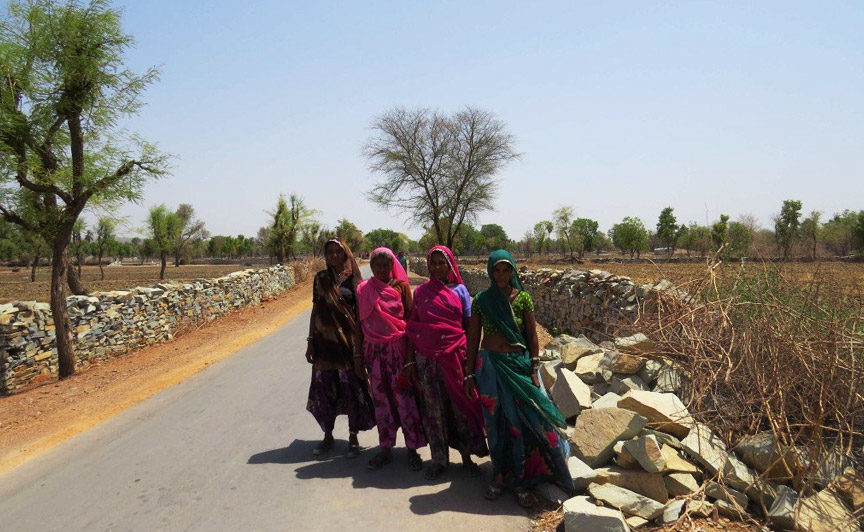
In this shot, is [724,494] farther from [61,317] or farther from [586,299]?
[61,317]

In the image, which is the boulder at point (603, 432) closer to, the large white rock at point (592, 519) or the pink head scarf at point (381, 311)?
the large white rock at point (592, 519)

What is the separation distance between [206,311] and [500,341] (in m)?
12.5

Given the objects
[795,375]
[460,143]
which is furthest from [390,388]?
[460,143]

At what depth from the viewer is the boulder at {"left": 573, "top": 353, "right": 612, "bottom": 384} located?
4918 millimetres

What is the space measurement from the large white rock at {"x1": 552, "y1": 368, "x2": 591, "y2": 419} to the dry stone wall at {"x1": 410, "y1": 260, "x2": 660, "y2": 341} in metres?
1.67

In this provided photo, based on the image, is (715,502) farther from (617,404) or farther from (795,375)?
(795,375)

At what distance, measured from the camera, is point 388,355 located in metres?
4.01

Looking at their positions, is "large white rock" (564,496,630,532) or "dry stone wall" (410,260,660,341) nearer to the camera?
"large white rock" (564,496,630,532)

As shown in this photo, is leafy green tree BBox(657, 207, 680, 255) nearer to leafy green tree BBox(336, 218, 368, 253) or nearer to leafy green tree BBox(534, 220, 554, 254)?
leafy green tree BBox(534, 220, 554, 254)

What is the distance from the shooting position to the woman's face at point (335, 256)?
4.37 metres

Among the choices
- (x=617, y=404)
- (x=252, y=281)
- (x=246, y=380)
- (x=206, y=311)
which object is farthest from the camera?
(x=252, y=281)

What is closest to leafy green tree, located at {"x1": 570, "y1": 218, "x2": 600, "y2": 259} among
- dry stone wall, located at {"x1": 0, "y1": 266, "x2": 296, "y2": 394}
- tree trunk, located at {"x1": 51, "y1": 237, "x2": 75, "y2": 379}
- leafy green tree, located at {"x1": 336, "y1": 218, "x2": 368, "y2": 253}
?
leafy green tree, located at {"x1": 336, "y1": 218, "x2": 368, "y2": 253}

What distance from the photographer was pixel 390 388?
4043mm

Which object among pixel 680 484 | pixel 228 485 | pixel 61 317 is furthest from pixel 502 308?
pixel 61 317
